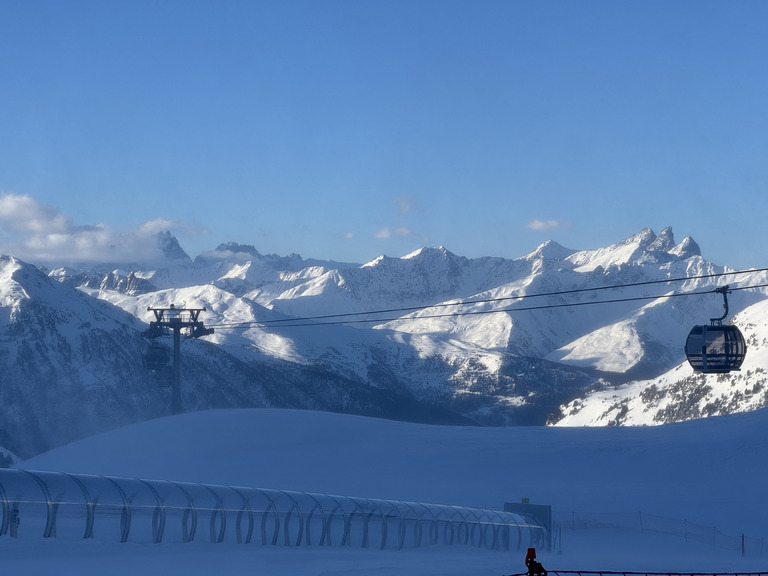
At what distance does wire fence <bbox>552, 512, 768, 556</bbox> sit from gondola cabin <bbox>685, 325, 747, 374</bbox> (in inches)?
340

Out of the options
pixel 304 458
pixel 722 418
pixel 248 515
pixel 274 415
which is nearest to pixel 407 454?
pixel 304 458

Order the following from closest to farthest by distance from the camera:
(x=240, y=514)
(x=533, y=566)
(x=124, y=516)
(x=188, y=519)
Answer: (x=533, y=566) < (x=124, y=516) < (x=188, y=519) < (x=240, y=514)

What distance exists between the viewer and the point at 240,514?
3447cm

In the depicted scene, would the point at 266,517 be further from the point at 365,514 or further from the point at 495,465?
the point at 495,465

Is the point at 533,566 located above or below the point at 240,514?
above

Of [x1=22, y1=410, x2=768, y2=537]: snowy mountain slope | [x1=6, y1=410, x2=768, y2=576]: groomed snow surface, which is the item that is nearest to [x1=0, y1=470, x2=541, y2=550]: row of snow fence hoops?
[x1=6, y1=410, x2=768, y2=576]: groomed snow surface

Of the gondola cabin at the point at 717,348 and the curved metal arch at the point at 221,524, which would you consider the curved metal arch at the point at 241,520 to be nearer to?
the curved metal arch at the point at 221,524

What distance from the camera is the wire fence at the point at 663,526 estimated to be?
4372 cm

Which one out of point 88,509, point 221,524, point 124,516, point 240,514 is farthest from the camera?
point 240,514

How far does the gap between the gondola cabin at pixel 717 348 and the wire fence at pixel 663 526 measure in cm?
863

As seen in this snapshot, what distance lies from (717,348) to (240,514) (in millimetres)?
17449

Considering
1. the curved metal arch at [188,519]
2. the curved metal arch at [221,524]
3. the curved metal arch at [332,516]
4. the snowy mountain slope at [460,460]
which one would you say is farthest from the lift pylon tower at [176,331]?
the curved metal arch at [188,519]

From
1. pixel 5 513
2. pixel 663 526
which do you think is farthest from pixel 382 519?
pixel 5 513

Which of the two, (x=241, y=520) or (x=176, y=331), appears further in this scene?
(x=176, y=331)
